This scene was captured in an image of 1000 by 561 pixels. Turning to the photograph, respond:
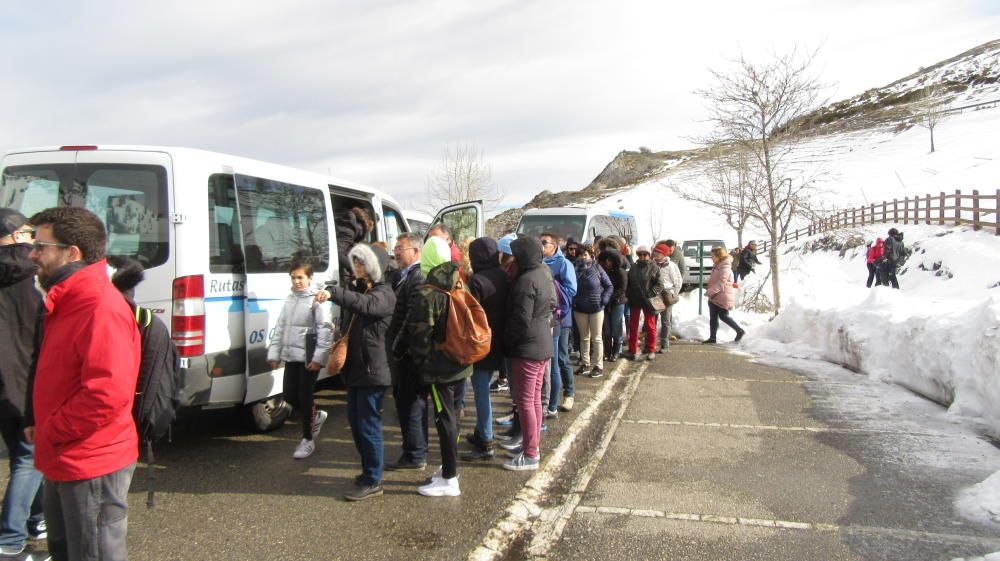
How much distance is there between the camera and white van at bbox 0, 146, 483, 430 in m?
4.20

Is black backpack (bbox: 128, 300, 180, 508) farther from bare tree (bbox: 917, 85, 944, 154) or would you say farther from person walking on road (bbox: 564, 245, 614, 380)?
bare tree (bbox: 917, 85, 944, 154)

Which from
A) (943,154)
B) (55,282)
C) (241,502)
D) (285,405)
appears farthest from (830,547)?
(943,154)

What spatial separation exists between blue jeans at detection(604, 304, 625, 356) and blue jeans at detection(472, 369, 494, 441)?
14.3 feet

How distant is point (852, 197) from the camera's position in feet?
131

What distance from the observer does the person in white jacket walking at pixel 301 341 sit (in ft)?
15.0

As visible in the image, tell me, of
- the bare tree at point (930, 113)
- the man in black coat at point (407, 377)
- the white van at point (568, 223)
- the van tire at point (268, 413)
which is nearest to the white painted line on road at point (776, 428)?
the man in black coat at point (407, 377)

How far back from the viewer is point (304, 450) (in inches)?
190

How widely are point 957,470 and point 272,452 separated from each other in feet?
17.4

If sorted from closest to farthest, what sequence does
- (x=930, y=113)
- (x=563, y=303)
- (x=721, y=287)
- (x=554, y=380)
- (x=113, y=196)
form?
(x=113, y=196)
(x=554, y=380)
(x=563, y=303)
(x=721, y=287)
(x=930, y=113)

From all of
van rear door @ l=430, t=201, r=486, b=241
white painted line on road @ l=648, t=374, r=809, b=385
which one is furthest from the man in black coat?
white painted line on road @ l=648, t=374, r=809, b=385

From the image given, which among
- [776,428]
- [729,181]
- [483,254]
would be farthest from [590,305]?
[729,181]

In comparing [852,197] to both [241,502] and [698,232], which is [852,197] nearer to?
[698,232]

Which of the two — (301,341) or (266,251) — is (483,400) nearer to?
(301,341)

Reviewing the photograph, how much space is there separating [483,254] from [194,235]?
207 cm
